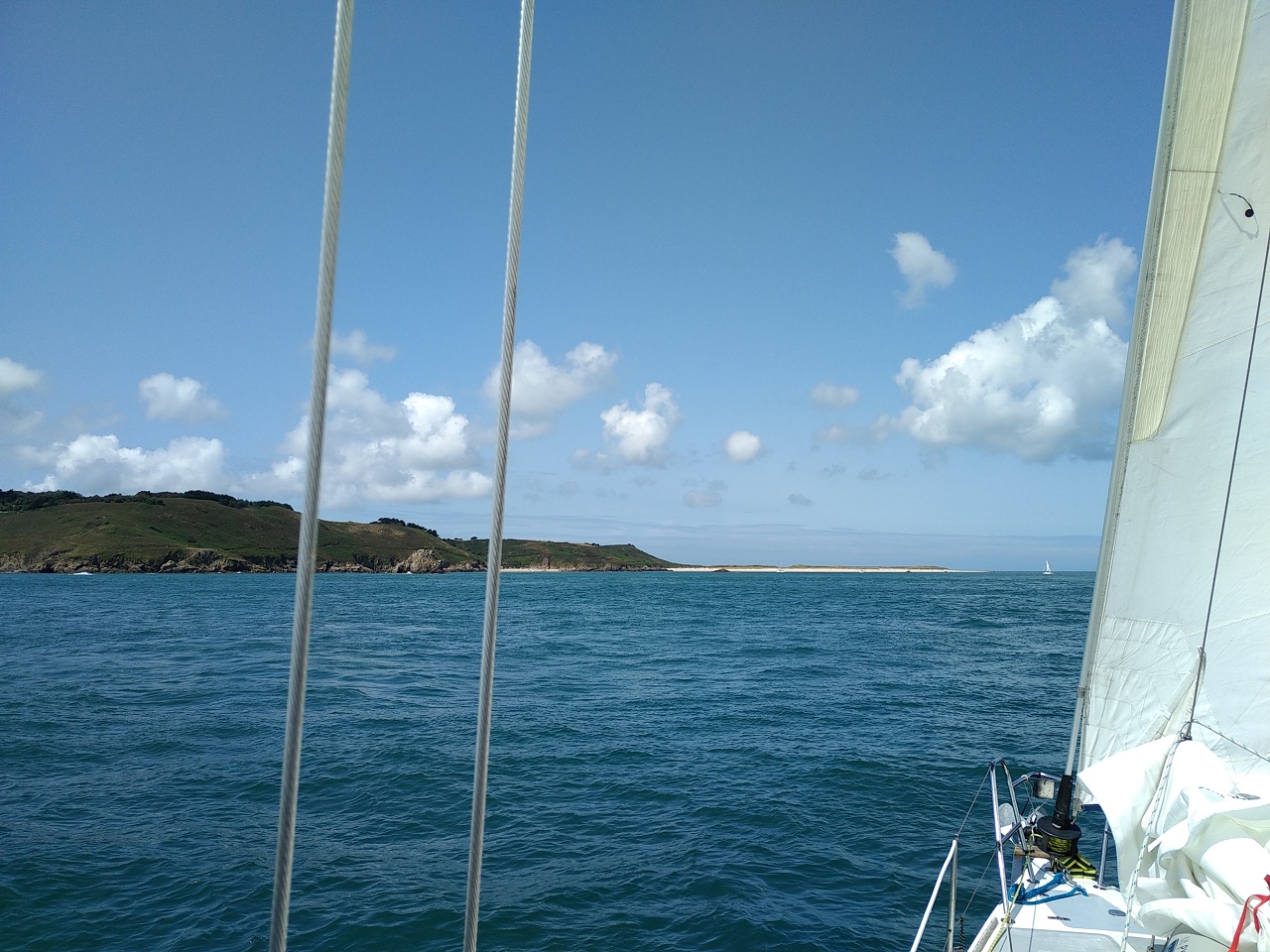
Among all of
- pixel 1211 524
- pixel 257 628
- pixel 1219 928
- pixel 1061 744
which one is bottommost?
pixel 257 628

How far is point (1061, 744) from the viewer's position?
74.2ft

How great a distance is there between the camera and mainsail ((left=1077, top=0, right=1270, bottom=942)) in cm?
623

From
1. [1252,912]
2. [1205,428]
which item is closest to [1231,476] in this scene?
[1205,428]

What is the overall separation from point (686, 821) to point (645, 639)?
37.4 m

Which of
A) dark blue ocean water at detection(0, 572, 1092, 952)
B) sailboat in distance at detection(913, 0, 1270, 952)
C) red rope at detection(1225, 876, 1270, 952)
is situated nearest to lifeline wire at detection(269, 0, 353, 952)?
red rope at detection(1225, 876, 1270, 952)

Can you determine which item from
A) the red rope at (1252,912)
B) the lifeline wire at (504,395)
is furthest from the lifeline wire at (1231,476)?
the lifeline wire at (504,395)

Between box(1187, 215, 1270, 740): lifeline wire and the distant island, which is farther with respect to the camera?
the distant island

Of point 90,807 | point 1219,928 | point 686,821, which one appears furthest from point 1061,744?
point 90,807

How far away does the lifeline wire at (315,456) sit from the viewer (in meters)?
2.88

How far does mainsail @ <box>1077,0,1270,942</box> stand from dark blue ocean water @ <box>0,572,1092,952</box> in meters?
6.68

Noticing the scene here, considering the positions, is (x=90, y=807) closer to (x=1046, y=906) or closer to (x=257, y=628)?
(x=1046, y=906)

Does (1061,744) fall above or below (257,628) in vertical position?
above

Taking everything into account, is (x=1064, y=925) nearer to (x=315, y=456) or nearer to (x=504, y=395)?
(x=504, y=395)

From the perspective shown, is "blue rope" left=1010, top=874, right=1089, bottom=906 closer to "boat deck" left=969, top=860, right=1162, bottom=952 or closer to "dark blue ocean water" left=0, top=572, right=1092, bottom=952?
"boat deck" left=969, top=860, right=1162, bottom=952
